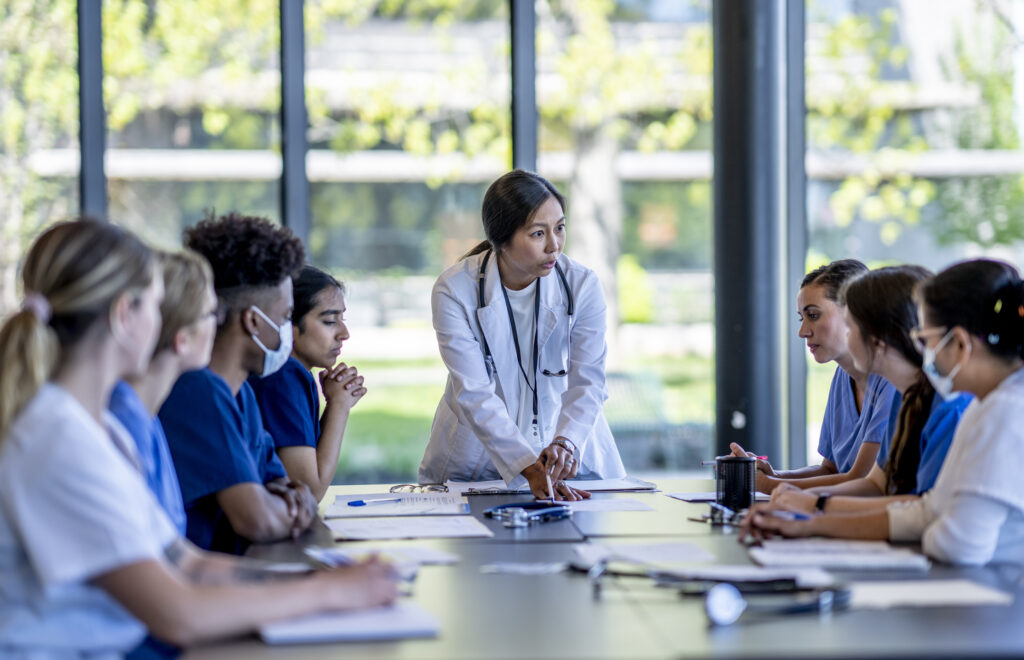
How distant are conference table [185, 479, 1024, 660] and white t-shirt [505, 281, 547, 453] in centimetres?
126

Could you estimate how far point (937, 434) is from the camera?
2.33 meters

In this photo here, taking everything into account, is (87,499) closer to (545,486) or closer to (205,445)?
(205,445)

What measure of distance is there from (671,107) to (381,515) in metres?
3.35

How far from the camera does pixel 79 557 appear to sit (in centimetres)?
151

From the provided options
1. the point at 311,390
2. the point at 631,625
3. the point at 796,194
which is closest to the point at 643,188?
the point at 796,194

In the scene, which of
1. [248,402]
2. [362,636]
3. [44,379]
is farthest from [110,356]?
[248,402]

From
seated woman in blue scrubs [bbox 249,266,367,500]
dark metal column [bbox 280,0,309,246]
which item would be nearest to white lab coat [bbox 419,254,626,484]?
seated woman in blue scrubs [bbox 249,266,367,500]

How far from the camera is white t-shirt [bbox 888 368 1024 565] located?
1.98 meters

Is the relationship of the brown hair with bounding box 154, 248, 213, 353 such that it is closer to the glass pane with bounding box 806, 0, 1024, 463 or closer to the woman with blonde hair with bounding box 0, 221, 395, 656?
the woman with blonde hair with bounding box 0, 221, 395, 656

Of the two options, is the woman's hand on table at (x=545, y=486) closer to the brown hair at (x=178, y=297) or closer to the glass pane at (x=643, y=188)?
the brown hair at (x=178, y=297)

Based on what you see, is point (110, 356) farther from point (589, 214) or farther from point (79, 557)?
point (589, 214)

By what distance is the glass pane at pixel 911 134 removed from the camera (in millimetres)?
5398

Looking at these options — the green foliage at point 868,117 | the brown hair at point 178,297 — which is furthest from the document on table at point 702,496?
the green foliage at point 868,117

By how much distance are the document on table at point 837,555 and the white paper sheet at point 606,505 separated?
1.88ft
